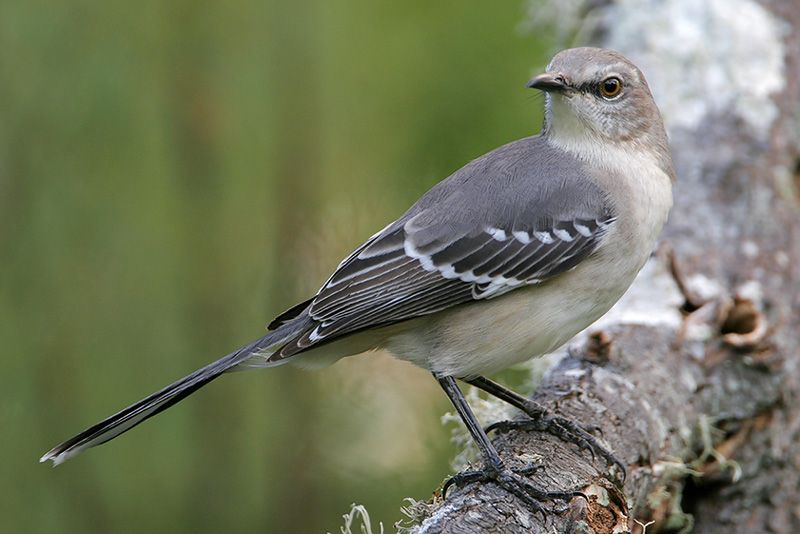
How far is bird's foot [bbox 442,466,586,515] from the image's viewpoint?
7.92ft

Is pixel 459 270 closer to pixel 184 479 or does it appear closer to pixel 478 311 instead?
pixel 478 311

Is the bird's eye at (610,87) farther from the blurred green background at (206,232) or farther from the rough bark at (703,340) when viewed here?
the blurred green background at (206,232)

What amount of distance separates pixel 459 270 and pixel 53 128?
180 cm

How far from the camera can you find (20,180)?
143 inches

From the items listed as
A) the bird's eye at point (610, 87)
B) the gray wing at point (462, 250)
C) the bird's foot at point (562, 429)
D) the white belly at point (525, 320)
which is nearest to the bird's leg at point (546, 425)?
the bird's foot at point (562, 429)

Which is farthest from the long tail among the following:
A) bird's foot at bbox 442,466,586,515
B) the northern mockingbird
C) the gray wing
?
bird's foot at bbox 442,466,586,515

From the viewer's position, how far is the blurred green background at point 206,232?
12.0 ft

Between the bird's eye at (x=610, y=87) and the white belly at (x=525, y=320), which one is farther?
the bird's eye at (x=610, y=87)

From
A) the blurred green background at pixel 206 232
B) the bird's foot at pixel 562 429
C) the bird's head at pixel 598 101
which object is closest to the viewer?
the bird's foot at pixel 562 429

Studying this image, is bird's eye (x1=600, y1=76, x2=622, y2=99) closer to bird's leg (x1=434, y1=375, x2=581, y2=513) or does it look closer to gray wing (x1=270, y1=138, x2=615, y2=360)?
gray wing (x1=270, y1=138, x2=615, y2=360)

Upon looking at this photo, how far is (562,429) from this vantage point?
2.90 metres

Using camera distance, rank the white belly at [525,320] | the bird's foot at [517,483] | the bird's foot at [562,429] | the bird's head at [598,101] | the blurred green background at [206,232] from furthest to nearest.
Result: the blurred green background at [206,232] → the bird's head at [598,101] → the white belly at [525,320] → the bird's foot at [562,429] → the bird's foot at [517,483]

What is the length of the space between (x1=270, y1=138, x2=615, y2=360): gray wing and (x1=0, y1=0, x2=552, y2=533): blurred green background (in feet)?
2.86

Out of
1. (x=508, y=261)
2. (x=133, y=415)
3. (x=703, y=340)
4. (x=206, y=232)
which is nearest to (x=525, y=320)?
(x=508, y=261)
